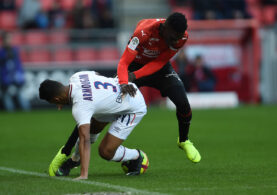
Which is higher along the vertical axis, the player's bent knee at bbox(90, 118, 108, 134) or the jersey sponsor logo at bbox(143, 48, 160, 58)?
the jersey sponsor logo at bbox(143, 48, 160, 58)

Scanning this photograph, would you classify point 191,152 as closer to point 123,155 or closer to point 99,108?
point 123,155

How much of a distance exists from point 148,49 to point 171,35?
2.28 ft

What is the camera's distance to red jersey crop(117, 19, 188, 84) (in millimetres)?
8289

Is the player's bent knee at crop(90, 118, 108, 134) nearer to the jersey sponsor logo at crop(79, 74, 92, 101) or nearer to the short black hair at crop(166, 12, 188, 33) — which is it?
the jersey sponsor logo at crop(79, 74, 92, 101)

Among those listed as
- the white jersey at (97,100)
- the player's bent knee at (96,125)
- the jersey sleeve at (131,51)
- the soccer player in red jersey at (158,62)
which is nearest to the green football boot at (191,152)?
the soccer player in red jersey at (158,62)

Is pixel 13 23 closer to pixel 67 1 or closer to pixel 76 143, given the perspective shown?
pixel 67 1

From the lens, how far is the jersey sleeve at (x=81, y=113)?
7082 mm

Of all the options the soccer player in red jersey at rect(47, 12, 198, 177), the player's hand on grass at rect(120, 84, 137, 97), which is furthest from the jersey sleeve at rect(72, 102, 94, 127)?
the soccer player in red jersey at rect(47, 12, 198, 177)

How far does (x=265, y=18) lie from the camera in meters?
26.9

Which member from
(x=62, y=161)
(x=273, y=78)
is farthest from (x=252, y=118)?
(x=62, y=161)

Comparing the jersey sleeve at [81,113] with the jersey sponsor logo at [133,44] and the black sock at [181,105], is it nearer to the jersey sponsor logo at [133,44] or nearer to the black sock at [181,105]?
the jersey sponsor logo at [133,44]

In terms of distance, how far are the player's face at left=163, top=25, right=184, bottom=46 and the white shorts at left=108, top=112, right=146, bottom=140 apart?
3.26 feet

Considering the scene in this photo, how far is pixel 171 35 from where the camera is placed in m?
7.96

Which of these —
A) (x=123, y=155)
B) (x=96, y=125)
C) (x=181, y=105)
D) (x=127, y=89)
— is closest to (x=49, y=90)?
(x=127, y=89)
